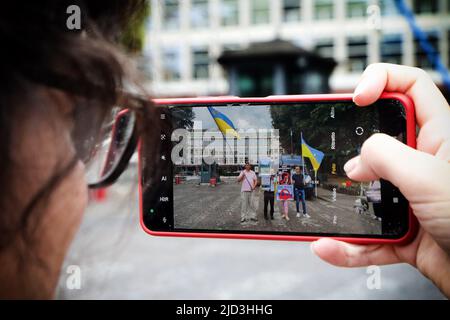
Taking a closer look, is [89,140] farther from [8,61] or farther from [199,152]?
[199,152]

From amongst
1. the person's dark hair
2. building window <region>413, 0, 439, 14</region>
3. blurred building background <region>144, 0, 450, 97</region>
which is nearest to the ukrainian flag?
the person's dark hair

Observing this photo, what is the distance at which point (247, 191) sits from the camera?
117cm

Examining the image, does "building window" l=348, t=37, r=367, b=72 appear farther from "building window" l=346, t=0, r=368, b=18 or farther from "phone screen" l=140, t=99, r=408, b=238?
"phone screen" l=140, t=99, r=408, b=238

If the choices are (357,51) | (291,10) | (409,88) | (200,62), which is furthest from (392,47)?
(409,88)

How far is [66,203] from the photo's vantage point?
75 cm

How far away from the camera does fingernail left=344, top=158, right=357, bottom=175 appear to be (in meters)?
1.12

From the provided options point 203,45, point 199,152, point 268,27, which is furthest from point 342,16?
point 199,152

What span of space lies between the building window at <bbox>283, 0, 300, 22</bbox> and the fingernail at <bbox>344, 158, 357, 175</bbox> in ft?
42.0

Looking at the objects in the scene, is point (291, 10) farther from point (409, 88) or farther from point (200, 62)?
point (409, 88)

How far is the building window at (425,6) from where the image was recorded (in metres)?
11.1

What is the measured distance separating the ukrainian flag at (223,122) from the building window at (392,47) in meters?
11.7

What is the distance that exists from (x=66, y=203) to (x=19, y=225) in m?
0.10

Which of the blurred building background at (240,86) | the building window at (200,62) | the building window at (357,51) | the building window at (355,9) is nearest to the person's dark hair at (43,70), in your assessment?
the blurred building background at (240,86)
